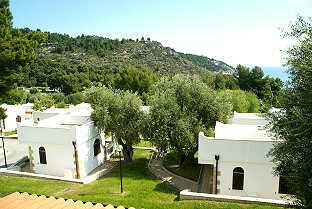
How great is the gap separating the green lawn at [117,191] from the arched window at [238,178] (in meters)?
2.36

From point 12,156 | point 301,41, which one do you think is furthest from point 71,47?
point 301,41

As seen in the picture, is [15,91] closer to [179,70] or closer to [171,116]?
[171,116]

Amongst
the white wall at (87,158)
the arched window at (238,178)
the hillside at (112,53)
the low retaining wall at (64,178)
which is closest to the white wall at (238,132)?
the arched window at (238,178)

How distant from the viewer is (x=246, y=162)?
16141mm

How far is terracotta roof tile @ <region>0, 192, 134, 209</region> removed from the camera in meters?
11.6

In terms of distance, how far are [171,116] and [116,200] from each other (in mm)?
6603

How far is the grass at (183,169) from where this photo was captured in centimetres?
2026

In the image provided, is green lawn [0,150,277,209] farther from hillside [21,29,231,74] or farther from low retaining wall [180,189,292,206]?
hillside [21,29,231,74]

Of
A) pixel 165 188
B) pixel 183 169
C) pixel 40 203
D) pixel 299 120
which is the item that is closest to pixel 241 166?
pixel 165 188

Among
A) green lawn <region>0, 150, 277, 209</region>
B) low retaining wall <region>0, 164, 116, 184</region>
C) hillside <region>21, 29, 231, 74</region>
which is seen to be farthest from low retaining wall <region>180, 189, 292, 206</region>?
hillside <region>21, 29, 231, 74</region>

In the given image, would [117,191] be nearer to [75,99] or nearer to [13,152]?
[13,152]

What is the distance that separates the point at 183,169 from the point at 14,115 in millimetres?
26446

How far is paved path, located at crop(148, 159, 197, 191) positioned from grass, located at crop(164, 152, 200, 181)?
0.42m

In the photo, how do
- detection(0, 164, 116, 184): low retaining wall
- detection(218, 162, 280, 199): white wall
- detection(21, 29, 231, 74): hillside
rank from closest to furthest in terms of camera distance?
detection(218, 162, 280, 199): white wall, detection(0, 164, 116, 184): low retaining wall, detection(21, 29, 231, 74): hillside
